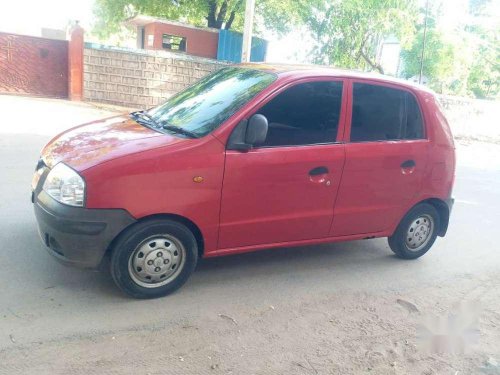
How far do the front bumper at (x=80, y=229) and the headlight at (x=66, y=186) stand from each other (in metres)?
0.04

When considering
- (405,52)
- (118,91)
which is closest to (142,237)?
(118,91)

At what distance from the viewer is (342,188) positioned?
14.4 ft

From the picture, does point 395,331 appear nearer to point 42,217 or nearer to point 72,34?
point 42,217

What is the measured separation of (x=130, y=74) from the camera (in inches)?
659

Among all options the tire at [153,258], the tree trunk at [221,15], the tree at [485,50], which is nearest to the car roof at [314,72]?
the tire at [153,258]

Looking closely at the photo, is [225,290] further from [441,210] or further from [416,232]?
[441,210]

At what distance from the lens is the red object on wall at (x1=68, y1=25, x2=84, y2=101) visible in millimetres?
16297

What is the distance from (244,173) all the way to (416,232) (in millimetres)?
2280

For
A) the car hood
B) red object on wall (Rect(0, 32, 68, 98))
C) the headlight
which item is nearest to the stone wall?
red object on wall (Rect(0, 32, 68, 98))

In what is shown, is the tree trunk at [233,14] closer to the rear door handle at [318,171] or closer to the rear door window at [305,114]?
the rear door window at [305,114]

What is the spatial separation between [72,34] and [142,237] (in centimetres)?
1472

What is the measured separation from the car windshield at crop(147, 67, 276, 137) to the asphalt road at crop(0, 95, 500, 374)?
4.42 feet

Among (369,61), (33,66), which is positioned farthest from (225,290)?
(369,61)

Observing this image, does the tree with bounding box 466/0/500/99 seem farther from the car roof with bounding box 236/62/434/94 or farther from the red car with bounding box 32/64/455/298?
the red car with bounding box 32/64/455/298
